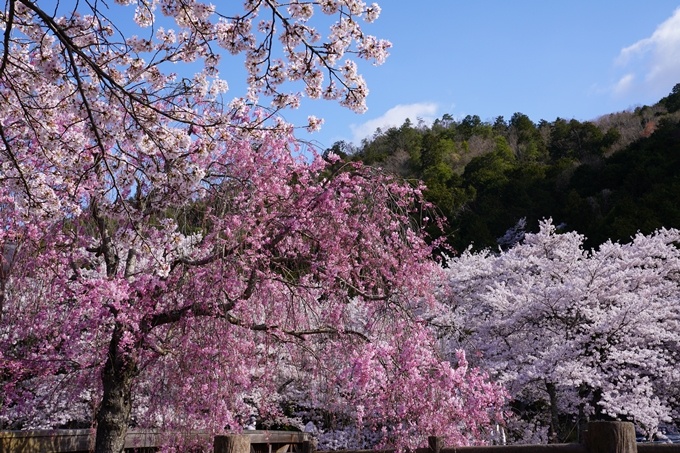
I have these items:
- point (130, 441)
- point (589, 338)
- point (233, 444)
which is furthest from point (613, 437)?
point (589, 338)

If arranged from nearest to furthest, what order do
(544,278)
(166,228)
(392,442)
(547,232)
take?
(166,228) → (392,442) → (544,278) → (547,232)

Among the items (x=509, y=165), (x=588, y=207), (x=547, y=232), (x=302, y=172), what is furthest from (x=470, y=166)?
(x=302, y=172)

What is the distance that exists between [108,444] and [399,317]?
2846 mm

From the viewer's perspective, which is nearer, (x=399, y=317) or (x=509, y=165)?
(x=399, y=317)

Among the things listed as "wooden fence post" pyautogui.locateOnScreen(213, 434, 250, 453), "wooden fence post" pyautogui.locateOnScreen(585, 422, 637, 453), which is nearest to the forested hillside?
"wooden fence post" pyautogui.locateOnScreen(585, 422, 637, 453)

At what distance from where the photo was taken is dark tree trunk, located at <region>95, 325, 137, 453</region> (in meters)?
5.39

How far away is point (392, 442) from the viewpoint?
19.2 feet

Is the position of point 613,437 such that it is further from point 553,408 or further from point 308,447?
point 553,408

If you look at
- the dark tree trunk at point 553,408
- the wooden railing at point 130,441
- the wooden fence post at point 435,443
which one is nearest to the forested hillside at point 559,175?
the dark tree trunk at point 553,408

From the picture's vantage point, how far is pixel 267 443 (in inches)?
282

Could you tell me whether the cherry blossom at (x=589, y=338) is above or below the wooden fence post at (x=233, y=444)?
above

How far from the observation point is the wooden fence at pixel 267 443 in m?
3.20

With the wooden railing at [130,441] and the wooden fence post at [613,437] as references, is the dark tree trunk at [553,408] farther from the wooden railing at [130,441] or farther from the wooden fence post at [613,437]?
the wooden fence post at [613,437]

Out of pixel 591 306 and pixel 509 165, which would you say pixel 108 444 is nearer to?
pixel 591 306
